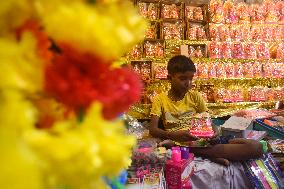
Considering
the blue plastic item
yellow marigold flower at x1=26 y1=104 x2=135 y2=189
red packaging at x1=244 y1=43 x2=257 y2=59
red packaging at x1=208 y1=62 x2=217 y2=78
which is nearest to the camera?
yellow marigold flower at x1=26 y1=104 x2=135 y2=189

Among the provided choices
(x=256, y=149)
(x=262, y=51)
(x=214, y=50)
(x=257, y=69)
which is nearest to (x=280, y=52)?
(x=262, y=51)

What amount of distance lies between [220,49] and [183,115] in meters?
2.52

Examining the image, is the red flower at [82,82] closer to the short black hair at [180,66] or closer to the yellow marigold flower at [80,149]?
the yellow marigold flower at [80,149]

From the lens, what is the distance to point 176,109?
8.93ft

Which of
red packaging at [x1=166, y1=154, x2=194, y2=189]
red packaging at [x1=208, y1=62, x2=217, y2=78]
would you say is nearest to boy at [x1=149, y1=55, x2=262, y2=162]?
red packaging at [x1=166, y1=154, x2=194, y2=189]

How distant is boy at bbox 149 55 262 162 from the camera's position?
86.5 inches

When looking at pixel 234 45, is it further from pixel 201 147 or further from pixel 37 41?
pixel 37 41

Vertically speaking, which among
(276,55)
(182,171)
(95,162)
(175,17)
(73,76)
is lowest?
(182,171)

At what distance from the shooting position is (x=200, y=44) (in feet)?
15.6

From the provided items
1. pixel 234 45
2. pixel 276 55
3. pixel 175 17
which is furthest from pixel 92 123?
pixel 276 55

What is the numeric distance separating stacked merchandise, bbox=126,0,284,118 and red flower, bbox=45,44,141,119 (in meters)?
3.80

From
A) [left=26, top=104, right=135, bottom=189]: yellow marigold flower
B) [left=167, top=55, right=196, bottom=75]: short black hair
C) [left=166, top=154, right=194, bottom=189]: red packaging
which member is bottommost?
[left=166, top=154, right=194, bottom=189]: red packaging

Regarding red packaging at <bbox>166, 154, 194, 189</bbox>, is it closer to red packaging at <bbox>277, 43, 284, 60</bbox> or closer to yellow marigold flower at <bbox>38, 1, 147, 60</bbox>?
yellow marigold flower at <bbox>38, 1, 147, 60</bbox>

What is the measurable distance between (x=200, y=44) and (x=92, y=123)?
4.43 meters
